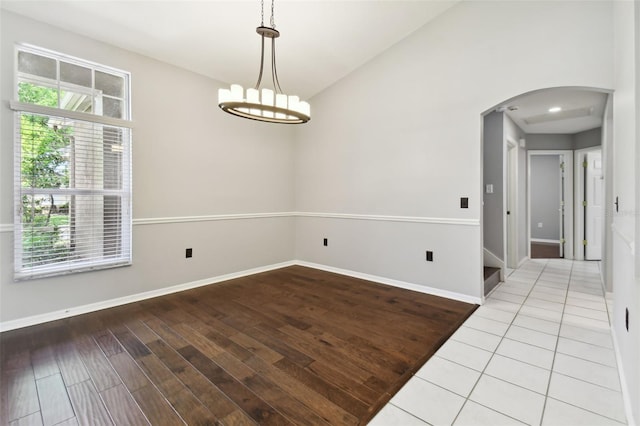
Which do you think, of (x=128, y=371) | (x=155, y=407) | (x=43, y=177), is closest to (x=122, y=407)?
(x=155, y=407)

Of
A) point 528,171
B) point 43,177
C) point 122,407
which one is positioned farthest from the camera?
point 528,171

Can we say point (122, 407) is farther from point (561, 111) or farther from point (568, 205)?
point (568, 205)

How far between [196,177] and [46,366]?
7.76ft

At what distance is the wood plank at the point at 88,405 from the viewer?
1555 millimetres

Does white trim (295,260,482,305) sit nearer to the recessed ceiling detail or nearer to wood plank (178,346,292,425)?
wood plank (178,346,292,425)

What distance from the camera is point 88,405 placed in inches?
65.7

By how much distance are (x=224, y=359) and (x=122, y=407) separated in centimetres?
64

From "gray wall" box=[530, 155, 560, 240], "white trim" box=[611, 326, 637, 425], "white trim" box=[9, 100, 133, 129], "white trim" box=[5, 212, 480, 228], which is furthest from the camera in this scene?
"gray wall" box=[530, 155, 560, 240]

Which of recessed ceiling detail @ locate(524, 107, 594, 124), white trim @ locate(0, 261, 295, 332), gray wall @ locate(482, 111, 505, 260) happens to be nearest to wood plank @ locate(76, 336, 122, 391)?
white trim @ locate(0, 261, 295, 332)

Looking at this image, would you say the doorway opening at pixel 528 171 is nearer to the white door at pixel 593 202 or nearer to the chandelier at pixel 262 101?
the white door at pixel 593 202

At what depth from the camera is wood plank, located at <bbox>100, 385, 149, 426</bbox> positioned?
5.06 ft

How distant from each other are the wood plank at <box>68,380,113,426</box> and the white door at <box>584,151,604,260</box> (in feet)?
23.7

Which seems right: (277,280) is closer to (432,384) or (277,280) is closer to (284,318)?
(284,318)

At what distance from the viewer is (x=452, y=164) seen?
133 inches
